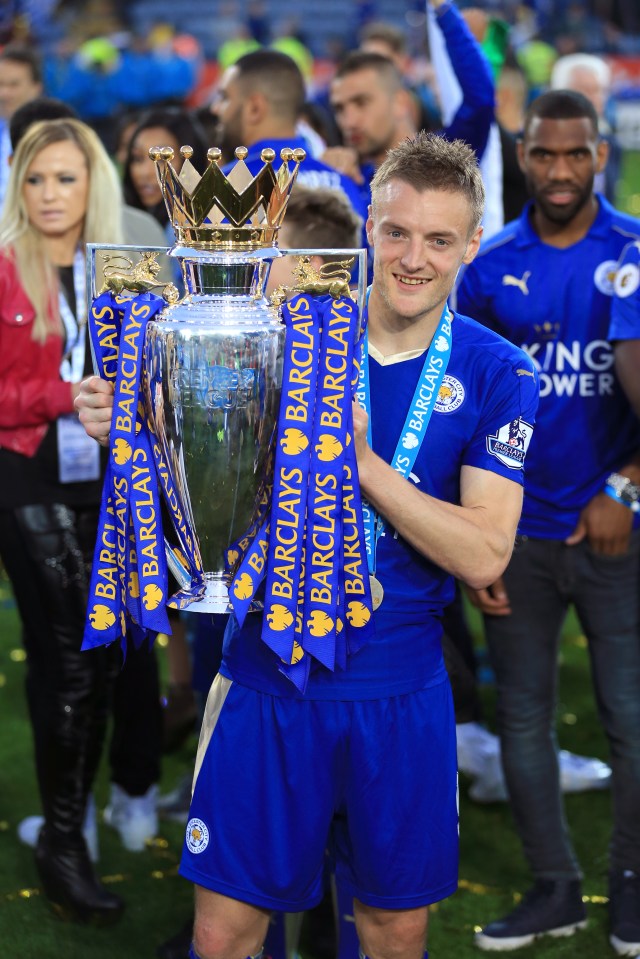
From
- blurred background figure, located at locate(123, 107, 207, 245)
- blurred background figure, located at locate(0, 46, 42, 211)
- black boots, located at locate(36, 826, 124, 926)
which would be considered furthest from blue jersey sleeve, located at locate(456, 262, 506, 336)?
blurred background figure, located at locate(0, 46, 42, 211)

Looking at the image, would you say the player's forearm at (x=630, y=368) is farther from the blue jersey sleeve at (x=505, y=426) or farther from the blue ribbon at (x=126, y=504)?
the blue ribbon at (x=126, y=504)

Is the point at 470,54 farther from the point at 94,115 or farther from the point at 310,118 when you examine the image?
the point at 94,115

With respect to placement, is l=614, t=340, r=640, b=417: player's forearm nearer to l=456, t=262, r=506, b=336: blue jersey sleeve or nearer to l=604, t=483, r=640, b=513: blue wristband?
l=604, t=483, r=640, b=513: blue wristband

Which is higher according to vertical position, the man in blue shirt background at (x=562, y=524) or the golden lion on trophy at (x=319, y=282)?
the golden lion on trophy at (x=319, y=282)

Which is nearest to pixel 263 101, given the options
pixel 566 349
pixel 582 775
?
pixel 566 349

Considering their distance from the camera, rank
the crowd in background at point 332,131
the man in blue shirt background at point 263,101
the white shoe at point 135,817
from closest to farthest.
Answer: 1. the white shoe at point 135,817
2. the crowd in background at point 332,131
3. the man in blue shirt background at point 263,101

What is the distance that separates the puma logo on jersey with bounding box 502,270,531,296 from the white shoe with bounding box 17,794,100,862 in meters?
1.79

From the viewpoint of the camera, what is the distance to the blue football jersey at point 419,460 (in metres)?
2.43

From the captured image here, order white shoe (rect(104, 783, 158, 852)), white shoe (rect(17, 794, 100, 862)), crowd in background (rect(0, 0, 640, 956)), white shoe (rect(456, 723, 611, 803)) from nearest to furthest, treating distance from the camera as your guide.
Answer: white shoe (rect(17, 794, 100, 862)), white shoe (rect(104, 783, 158, 852)), crowd in background (rect(0, 0, 640, 956)), white shoe (rect(456, 723, 611, 803))

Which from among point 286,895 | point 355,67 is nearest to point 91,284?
point 286,895

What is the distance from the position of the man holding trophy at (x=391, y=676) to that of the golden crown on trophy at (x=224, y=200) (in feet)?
0.84

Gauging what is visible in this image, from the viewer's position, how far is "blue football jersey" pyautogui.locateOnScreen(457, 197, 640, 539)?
3352mm

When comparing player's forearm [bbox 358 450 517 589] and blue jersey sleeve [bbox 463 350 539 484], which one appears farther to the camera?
blue jersey sleeve [bbox 463 350 539 484]

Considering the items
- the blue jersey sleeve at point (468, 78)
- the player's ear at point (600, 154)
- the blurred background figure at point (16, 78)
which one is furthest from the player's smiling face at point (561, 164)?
the blurred background figure at point (16, 78)
